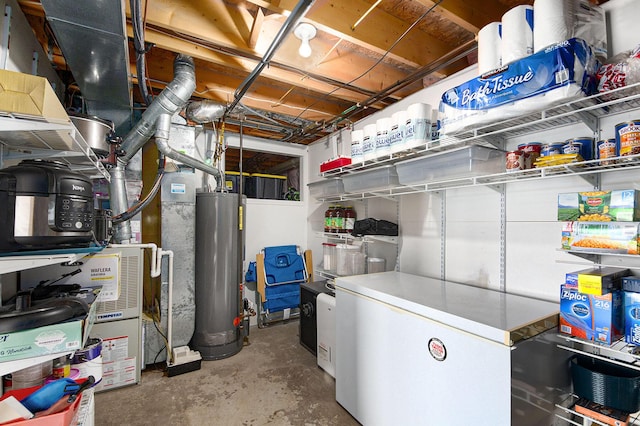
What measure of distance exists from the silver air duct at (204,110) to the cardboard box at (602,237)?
9.05 feet

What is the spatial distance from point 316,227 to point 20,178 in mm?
3141

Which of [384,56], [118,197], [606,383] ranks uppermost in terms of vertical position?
[384,56]

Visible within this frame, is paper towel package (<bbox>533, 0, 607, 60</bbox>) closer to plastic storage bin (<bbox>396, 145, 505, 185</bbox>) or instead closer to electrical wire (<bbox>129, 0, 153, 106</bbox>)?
plastic storage bin (<bbox>396, 145, 505, 185</bbox>)

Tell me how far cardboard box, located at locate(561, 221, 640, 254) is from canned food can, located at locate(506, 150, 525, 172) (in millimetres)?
354

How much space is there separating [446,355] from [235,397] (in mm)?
1677

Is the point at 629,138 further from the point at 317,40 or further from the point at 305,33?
the point at 317,40

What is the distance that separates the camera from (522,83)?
118 centimetres

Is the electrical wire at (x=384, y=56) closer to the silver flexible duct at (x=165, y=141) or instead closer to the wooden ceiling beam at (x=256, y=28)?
the wooden ceiling beam at (x=256, y=28)

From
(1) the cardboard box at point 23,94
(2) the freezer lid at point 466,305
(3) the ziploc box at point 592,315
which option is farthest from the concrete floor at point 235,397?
(1) the cardboard box at point 23,94

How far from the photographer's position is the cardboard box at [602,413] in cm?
111

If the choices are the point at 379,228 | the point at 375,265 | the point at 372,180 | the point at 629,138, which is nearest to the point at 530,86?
the point at 629,138

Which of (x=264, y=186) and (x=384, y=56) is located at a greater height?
(x=384, y=56)

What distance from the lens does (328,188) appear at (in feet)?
9.93

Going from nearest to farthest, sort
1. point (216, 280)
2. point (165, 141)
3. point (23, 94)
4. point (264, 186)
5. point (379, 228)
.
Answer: point (23, 94) < point (165, 141) < point (379, 228) < point (216, 280) < point (264, 186)
